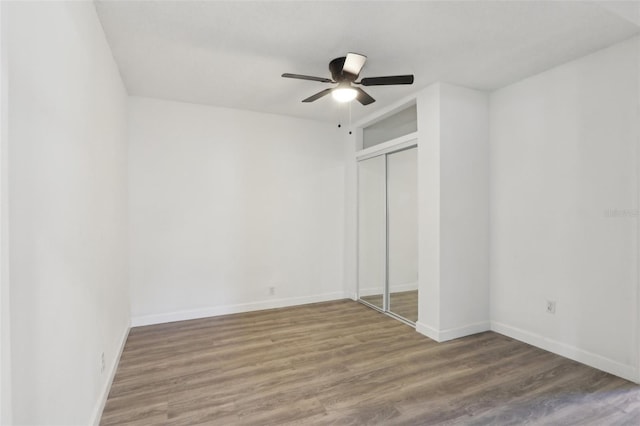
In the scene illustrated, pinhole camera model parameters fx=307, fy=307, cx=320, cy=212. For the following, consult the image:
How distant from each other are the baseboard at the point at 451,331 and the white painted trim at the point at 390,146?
2039 mm

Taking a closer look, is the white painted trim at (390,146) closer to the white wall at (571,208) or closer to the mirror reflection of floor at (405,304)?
the white wall at (571,208)

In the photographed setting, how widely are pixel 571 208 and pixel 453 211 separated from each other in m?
0.98

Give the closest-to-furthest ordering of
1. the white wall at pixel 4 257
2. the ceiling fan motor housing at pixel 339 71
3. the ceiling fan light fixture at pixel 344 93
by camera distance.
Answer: the white wall at pixel 4 257 < the ceiling fan motor housing at pixel 339 71 < the ceiling fan light fixture at pixel 344 93

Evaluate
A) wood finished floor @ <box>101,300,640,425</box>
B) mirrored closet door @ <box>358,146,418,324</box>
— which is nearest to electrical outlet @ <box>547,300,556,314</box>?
wood finished floor @ <box>101,300,640,425</box>

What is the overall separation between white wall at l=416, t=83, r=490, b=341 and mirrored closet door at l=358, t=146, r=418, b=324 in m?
0.34

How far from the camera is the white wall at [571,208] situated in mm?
2443

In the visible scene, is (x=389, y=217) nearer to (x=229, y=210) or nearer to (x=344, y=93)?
(x=344, y=93)

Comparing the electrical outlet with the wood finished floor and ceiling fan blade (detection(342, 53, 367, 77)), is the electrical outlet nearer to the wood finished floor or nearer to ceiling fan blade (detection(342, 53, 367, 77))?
the wood finished floor

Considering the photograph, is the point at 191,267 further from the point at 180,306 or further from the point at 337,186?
the point at 337,186

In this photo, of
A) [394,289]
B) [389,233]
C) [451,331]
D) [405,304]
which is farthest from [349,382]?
[389,233]

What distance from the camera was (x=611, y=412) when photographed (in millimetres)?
2025

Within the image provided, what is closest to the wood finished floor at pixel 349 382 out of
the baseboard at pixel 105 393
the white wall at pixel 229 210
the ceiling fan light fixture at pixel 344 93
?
the baseboard at pixel 105 393

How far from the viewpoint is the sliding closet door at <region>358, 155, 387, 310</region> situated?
4.17 metres

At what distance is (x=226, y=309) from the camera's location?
3.96m
